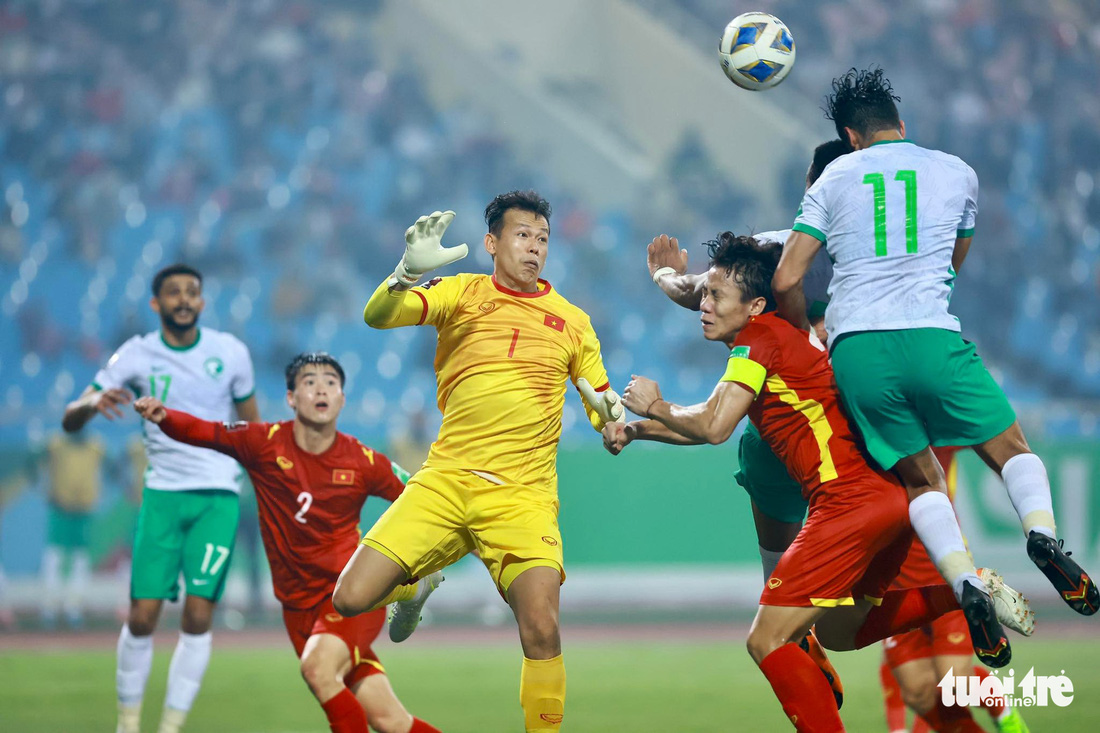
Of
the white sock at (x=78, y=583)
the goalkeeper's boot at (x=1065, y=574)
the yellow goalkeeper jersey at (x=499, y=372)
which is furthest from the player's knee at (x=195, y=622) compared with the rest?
the white sock at (x=78, y=583)

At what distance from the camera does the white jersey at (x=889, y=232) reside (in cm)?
475

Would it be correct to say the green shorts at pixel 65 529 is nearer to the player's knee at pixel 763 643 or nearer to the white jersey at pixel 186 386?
the white jersey at pixel 186 386

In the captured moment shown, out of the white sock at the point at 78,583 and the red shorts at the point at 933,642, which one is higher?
the red shorts at the point at 933,642

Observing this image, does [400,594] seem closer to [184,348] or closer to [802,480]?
[802,480]

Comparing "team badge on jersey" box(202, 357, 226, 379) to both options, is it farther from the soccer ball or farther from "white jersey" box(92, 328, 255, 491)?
the soccer ball

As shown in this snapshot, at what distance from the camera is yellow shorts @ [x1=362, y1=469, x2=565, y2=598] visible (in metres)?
5.02

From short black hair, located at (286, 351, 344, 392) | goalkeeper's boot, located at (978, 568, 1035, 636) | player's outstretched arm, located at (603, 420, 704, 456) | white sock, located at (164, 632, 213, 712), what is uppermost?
short black hair, located at (286, 351, 344, 392)

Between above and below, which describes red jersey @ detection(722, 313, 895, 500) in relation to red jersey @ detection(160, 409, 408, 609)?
above

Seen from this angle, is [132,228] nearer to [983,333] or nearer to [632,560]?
[632,560]

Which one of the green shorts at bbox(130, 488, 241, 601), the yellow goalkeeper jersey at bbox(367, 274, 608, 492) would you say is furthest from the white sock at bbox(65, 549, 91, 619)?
the yellow goalkeeper jersey at bbox(367, 274, 608, 492)

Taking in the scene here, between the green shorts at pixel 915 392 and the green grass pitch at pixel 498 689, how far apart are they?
262 centimetres

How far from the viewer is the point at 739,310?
5.11 metres

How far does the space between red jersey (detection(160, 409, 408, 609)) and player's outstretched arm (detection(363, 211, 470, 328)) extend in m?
1.15

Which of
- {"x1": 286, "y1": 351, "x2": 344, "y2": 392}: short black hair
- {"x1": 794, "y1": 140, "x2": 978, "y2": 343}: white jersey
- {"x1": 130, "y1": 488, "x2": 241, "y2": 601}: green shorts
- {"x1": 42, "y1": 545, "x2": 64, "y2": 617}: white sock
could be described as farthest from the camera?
{"x1": 42, "y1": 545, "x2": 64, "y2": 617}: white sock
